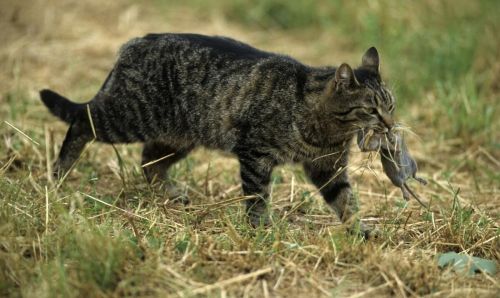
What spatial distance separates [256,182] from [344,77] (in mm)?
880

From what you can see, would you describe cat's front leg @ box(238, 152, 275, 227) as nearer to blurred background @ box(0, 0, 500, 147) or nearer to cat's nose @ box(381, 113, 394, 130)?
cat's nose @ box(381, 113, 394, 130)

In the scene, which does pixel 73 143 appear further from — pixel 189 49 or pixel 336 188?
pixel 336 188

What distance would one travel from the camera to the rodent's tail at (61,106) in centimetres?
506

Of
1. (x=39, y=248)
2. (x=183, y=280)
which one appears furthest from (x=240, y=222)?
(x=39, y=248)

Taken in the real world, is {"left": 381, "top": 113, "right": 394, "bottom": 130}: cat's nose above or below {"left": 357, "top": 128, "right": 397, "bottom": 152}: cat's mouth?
above

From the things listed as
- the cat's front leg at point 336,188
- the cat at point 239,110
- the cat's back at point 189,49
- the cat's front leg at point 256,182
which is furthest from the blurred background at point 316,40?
the cat's front leg at point 256,182

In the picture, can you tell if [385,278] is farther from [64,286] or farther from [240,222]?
[64,286]

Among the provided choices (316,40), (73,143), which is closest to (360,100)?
(73,143)

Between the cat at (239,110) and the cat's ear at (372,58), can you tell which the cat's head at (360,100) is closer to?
the cat at (239,110)

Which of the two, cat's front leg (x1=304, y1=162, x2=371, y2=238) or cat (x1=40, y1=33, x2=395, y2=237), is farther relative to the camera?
cat's front leg (x1=304, y1=162, x2=371, y2=238)

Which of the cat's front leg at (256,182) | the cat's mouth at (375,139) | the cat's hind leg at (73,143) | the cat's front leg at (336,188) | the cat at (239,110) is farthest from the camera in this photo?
the cat's hind leg at (73,143)

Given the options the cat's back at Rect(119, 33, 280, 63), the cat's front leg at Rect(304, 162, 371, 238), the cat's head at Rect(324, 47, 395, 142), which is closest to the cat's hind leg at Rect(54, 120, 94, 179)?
the cat's back at Rect(119, 33, 280, 63)

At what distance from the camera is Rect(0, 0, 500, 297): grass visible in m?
3.51

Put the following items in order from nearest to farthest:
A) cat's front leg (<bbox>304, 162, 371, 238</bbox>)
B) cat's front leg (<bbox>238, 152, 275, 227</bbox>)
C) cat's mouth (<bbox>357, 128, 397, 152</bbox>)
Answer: cat's mouth (<bbox>357, 128, 397, 152</bbox>) → cat's front leg (<bbox>238, 152, 275, 227</bbox>) → cat's front leg (<bbox>304, 162, 371, 238</bbox>)
